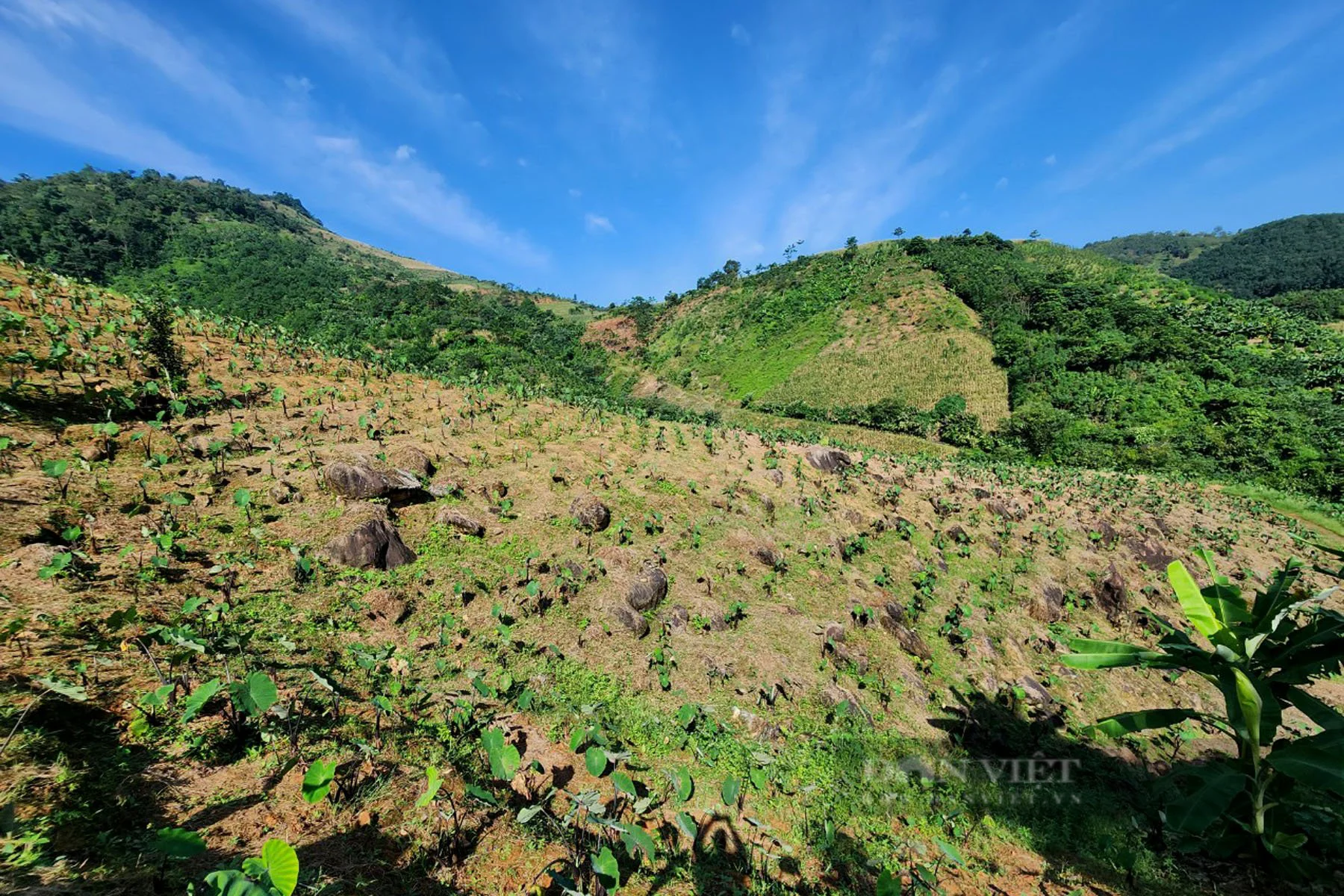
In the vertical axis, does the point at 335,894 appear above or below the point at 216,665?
below

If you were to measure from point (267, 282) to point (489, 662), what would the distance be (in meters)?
82.5

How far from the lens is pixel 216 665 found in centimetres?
527

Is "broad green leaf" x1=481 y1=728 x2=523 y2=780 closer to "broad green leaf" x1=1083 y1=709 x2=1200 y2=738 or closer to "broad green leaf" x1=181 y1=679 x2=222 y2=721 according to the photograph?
"broad green leaf" x1=181 y1=679 x2=222 y2=721

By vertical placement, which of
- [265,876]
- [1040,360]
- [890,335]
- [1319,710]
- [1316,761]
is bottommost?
[265,876]

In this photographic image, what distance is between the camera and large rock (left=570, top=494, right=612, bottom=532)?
11156mm

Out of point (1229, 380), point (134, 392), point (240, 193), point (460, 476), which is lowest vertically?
point (460, 476)

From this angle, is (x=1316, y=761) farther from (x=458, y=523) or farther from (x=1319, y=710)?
(x=458, y=523)

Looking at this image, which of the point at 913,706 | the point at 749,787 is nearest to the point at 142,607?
the point at 749,787

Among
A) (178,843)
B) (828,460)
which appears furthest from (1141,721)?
(828,460)

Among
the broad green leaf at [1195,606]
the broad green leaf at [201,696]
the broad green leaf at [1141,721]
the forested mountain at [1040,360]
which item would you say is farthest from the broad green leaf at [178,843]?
the forested mountain at [1040,360]

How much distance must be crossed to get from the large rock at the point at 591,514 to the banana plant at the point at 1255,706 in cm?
874

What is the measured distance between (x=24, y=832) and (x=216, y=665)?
99.5 inches

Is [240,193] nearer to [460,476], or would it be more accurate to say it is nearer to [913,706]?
[460,476]

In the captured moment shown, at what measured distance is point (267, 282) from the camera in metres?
64.3
